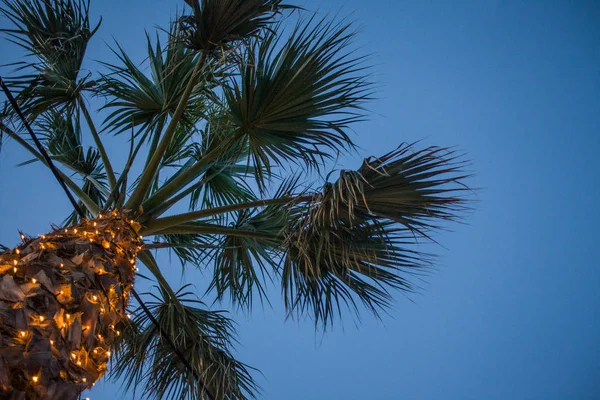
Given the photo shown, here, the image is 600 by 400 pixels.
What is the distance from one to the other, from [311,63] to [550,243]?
16690mm

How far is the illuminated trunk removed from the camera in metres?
1.27

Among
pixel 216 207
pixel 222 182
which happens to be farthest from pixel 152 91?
pixel 216 207

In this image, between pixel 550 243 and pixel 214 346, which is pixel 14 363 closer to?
pixel 214 346

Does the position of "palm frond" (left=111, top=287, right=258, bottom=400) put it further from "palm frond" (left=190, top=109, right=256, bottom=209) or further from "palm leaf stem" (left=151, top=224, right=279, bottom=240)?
"palm frond" (left=190, top=109, right=256, bottom=209)

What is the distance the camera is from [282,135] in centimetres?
288

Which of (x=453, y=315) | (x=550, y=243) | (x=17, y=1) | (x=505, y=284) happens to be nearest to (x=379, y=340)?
(x=453, y=315)

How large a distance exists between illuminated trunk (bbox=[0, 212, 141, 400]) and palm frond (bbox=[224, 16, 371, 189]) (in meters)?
1.00

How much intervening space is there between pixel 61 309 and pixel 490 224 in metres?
19.3

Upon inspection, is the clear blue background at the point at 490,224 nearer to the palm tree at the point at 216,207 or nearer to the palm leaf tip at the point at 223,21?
the palm tree at the point at 216,207

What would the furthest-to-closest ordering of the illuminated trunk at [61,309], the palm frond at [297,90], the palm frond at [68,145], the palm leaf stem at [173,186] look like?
1. the palm frond at [68,145]
2. the palm leaf stem at [173,186]
3. the palm frond at [297,90]
4. the illuminated trunk at [61,309]

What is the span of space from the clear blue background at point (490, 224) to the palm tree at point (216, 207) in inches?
431

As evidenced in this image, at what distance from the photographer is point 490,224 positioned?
19.1m

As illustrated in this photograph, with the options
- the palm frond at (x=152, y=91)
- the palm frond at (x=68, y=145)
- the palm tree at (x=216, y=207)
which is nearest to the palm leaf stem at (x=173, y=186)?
the palm tree at (x=216, y=207)

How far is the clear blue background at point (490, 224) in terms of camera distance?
14961 mm
